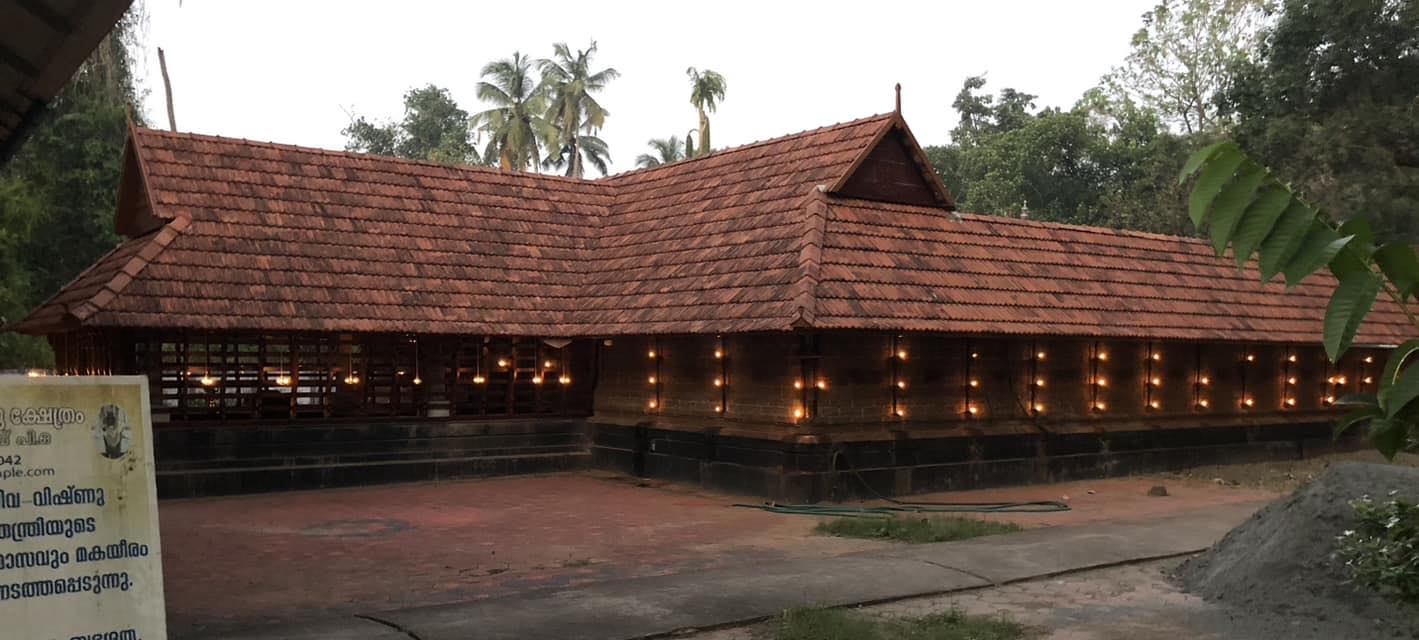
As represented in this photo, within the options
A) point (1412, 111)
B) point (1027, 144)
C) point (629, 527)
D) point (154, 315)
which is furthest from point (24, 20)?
point (1027, 144)

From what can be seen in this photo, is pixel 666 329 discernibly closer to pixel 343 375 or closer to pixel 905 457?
pixel 905 457

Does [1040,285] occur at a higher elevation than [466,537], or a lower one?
higher

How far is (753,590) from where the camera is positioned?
9.15 metres

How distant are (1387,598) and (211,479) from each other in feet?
45.1

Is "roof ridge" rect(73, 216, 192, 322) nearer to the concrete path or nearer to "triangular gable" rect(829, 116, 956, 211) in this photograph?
the concrete path

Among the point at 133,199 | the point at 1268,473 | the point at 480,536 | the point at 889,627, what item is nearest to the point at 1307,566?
the point at 889,627

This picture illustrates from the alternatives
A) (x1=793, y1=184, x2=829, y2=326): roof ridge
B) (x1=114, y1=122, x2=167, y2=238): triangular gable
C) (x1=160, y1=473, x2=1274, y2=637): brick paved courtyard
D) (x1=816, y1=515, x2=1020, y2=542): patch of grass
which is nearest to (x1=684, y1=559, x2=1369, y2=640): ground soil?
(x1=816, y1=515, x2=1020, y2=542): patch of grass

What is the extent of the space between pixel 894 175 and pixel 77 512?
45.5 ft

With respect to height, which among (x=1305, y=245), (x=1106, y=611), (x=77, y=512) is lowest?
(x=1106, y=611)

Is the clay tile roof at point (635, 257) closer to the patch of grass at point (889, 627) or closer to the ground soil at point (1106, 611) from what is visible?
the ground soil at point (1106, 611)

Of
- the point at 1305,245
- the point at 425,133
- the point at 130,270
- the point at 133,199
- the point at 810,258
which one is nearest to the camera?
the point at 1305,245

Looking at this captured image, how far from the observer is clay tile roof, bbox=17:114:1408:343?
50.6 ft

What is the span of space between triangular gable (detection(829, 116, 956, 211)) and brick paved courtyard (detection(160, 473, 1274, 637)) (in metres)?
4.50

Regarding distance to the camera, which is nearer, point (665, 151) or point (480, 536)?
point (480, 536)
